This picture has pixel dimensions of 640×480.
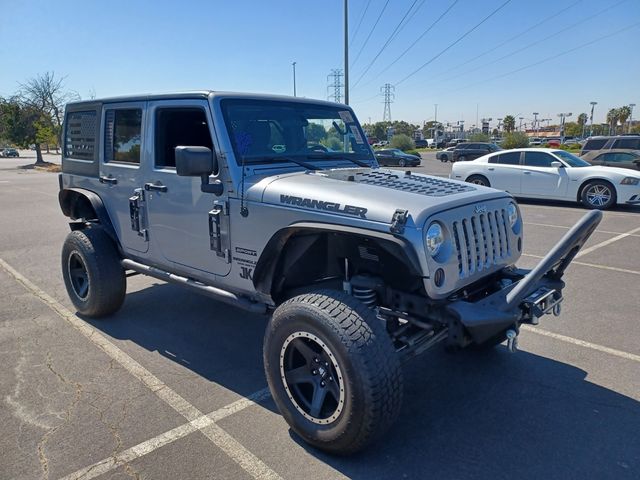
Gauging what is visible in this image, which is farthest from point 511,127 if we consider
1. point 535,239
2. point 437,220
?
point 437,220

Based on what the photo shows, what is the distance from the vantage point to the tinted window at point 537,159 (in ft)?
42.4

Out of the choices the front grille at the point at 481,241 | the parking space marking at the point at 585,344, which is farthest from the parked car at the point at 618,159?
the front grille at the point at 481,241

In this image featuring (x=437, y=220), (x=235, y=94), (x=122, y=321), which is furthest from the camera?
(x=122, y=321)

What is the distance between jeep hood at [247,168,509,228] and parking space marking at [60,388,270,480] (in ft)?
4.66

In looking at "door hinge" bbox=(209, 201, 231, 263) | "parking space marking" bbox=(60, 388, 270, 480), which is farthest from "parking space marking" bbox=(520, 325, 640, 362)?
"door hinge" bbox=(209, 201, 231, 263)

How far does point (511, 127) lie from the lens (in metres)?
109

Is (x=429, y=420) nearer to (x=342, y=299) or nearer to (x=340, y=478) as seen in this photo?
(x=340, y=478)

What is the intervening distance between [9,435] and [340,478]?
2081mm

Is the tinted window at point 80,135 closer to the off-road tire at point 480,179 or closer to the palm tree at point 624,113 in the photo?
the off-road tire at point 480,179

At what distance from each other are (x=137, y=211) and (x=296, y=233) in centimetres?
191

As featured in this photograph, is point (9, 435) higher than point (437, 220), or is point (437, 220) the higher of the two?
point (437, 220)

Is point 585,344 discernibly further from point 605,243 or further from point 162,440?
point 605,243

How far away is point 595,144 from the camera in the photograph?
1717 centimetres

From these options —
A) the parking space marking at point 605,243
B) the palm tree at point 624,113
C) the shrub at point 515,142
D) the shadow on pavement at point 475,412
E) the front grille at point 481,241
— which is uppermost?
the palm tree at point 624,113
